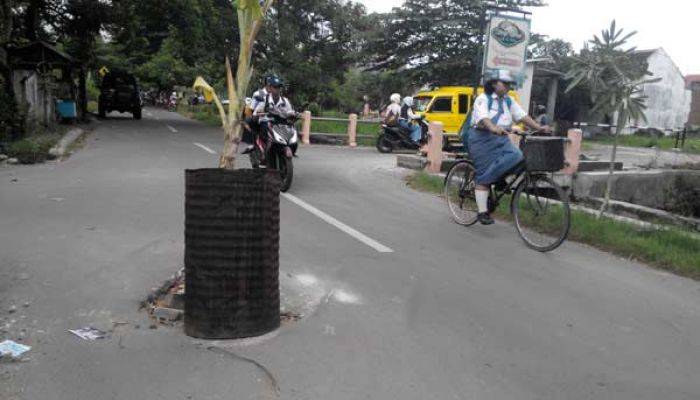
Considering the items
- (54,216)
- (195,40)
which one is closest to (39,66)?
(195,40)

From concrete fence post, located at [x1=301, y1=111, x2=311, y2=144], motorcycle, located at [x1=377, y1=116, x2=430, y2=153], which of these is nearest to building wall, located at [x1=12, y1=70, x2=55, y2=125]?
concrete fence post, located at [x1=301, y1=111, x2=311, y2=144]

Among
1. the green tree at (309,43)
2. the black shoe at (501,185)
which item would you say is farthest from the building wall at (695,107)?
the black shoe at (501,185)

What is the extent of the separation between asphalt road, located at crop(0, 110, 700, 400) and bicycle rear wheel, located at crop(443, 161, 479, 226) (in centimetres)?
21

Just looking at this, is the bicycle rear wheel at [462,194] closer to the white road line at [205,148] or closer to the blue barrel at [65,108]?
the white road line at [205,148]

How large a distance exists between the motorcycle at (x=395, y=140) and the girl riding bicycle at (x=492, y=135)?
11133 mm

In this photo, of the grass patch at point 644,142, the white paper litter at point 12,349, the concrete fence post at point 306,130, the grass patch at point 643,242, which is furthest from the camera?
the grass patch at point 644,142

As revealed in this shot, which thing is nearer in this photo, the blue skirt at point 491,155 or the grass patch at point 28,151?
the blue skirt at point 491,155

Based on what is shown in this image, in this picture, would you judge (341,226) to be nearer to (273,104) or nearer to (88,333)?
(273,104)

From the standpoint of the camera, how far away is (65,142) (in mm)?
14484

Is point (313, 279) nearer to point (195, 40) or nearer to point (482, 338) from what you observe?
point (482, 338)

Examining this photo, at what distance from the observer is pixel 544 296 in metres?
5.09

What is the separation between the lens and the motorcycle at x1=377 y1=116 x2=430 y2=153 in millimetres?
18375

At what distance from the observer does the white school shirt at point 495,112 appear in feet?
22.8

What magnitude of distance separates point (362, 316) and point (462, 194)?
3756 mm
